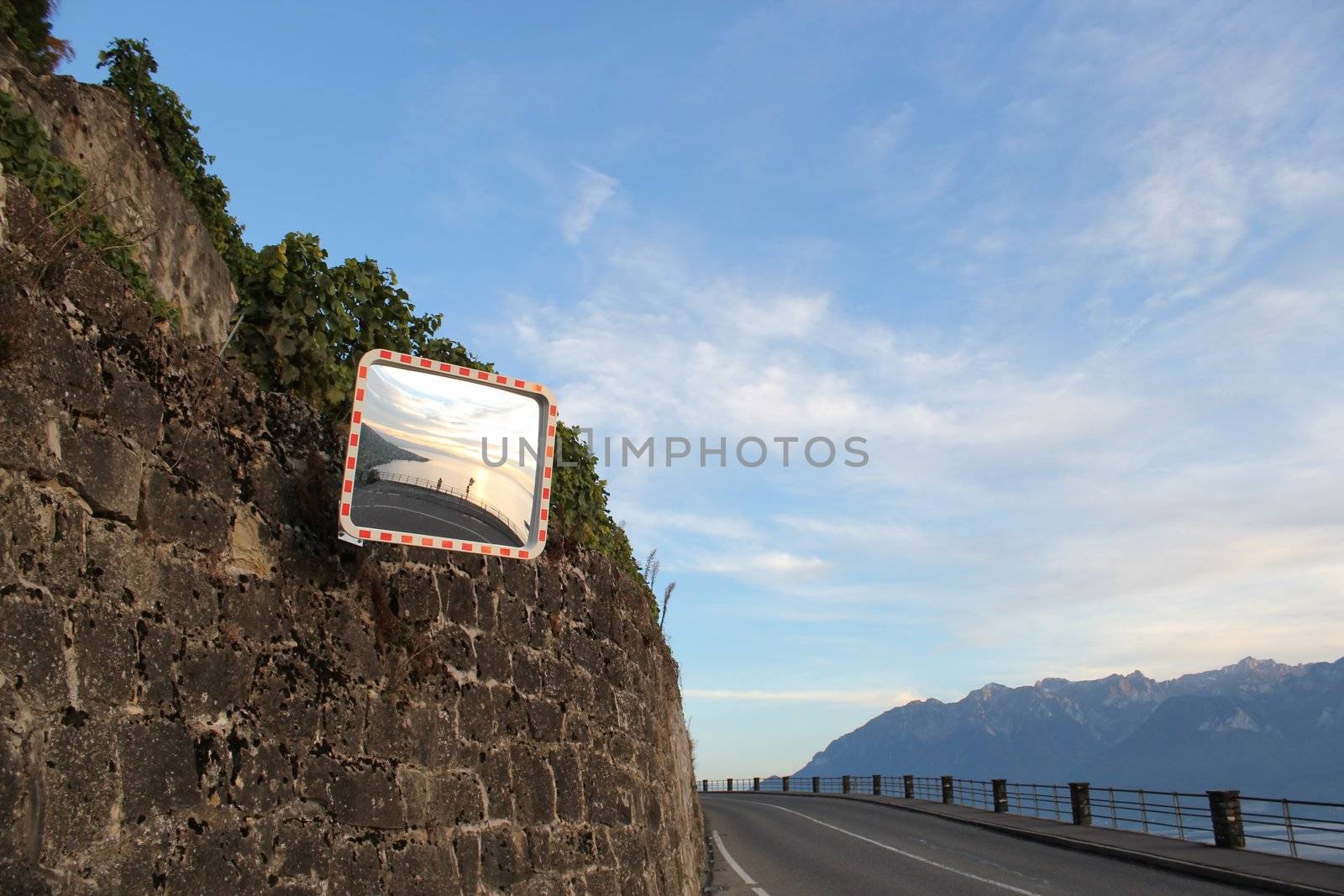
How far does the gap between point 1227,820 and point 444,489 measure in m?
19.2

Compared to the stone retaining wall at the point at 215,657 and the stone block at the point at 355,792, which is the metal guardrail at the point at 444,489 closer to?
the stone retaining wall at the point at 215,657

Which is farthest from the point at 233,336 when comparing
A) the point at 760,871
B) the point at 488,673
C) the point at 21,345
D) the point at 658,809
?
the point at 760,871

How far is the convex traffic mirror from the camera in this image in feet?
20.2

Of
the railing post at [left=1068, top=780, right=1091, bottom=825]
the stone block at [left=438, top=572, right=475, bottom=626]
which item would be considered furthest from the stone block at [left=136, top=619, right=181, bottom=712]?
the railing post at [left=1068, top=780, right=1091, bottom=825]

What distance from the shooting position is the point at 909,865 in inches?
719

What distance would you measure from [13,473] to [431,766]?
3462mm

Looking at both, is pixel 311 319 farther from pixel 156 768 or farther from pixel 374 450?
pixel 156 768

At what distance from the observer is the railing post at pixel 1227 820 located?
18922mm

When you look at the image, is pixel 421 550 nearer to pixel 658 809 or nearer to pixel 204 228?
pixel 204 228

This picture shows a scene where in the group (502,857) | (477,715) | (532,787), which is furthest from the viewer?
(532,787)

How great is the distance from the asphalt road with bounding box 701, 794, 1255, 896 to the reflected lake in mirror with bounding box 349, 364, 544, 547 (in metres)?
10.8

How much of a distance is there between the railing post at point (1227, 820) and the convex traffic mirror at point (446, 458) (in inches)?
704

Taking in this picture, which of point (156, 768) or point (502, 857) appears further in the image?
point (502, 857)

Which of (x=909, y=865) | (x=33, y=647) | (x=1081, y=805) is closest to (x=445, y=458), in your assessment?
(x=33, y=647)
